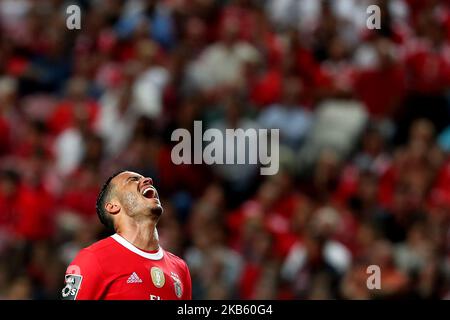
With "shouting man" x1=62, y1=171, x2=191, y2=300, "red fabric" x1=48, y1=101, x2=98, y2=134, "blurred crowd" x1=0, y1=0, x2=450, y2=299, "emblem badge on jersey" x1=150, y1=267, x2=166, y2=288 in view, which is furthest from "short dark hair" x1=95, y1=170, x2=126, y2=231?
"red fabric" x1=48, y1=101, x2=98, y2=134

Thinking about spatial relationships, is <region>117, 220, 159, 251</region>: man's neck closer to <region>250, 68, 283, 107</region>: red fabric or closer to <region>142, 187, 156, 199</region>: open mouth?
<region>142, 187, 156, 199</region>: open mouth

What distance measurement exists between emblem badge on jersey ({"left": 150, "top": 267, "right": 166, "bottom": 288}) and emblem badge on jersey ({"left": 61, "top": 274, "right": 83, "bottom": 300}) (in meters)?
0.32

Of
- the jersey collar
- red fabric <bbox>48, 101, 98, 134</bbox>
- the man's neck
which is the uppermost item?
red fabric <bbox>48, 101, 98, 134</bbox>

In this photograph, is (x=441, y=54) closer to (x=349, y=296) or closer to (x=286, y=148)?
(x=286, y=148)

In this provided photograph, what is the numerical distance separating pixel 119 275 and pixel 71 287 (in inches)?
8.6

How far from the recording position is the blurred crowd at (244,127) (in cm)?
857

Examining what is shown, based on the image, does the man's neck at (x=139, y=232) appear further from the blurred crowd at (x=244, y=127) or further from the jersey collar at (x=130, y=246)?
the blurred crowd at (x=244, y=127)

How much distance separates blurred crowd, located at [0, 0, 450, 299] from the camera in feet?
28.1

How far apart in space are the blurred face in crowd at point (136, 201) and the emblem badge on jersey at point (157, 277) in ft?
0.66

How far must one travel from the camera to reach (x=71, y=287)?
4156 millimetres

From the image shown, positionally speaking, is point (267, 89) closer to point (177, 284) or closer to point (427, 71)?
point (427, 71)

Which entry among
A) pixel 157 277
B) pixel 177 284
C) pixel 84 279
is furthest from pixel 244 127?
pixel 84 279

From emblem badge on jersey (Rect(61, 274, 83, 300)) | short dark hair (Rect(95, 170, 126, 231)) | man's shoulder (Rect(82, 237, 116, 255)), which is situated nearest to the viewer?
emblem badge on jersey (Rect(61, 274, 83, 300))
